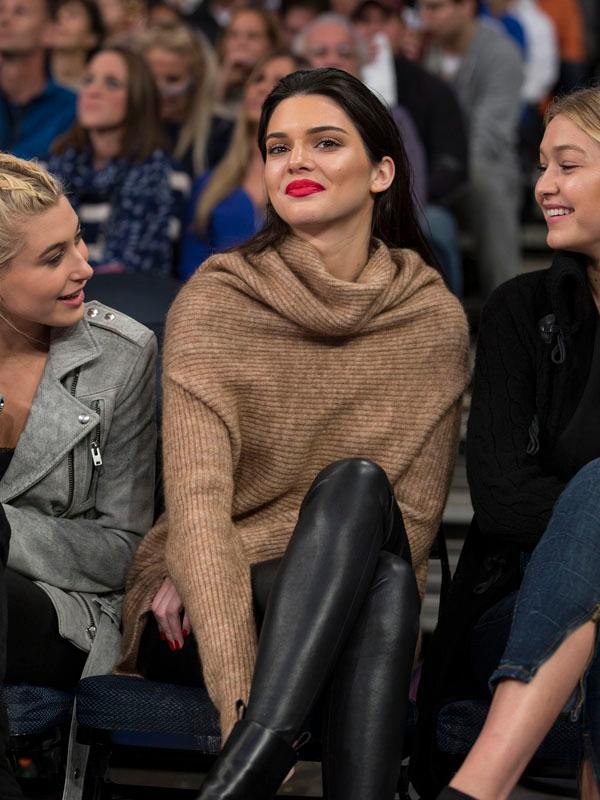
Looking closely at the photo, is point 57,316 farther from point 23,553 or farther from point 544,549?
point 544,549

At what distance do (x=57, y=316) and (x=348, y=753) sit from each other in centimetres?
100

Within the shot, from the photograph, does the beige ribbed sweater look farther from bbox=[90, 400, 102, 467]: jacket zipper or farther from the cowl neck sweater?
bbox=[90, 400, 102, 467]: jacket zipper

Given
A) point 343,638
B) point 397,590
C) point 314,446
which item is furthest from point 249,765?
point 314,446

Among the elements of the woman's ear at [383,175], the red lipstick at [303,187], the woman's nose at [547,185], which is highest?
the woman's nose at [547,185]

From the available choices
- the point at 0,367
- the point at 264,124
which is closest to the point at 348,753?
the point at 0,367

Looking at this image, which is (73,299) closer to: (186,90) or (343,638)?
(343,638)

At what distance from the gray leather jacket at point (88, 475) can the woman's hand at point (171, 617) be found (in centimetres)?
15

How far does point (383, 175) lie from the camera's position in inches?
117

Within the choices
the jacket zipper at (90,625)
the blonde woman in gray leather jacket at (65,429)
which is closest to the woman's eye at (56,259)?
the blonde woman in gray leather jacket at (65,429)

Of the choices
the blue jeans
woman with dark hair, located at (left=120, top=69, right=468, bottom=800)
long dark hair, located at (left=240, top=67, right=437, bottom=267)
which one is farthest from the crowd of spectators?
the blue jeans

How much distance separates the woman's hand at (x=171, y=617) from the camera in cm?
263

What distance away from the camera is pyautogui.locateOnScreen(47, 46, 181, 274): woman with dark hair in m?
4.74

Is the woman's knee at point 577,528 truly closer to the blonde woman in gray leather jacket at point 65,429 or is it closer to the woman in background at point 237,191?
the blonde woman in gray leather jacket at point 65,429

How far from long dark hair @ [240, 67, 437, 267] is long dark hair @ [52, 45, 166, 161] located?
1918 millimetres
